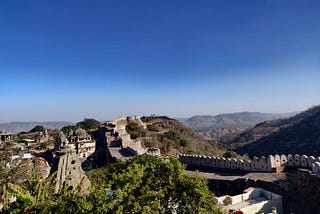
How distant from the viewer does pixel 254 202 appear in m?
13.5

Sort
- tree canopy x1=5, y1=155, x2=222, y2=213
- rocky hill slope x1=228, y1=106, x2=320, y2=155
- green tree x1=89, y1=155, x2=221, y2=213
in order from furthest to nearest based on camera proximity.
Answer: rocky hill slope x1=228, y1=106, x2=320, y2=155
green tree x1=89, y1=155, x2=221, y2=213
tree canopy x1=5, y1=155, x2=222, y2=213

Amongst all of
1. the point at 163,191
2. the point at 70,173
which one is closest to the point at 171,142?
the point at 70,173

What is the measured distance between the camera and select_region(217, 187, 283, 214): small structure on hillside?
494 inches

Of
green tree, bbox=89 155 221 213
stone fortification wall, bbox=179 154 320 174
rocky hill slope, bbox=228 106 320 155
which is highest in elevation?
green tree, bbox=89 155 221 213

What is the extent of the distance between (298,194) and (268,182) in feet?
5.68

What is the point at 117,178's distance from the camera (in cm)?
845

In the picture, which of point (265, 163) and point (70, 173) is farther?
point (265, 163)

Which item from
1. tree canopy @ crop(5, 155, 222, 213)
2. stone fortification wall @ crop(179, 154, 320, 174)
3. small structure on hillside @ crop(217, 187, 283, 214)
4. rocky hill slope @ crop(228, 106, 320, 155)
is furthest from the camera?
rocky hill slope @ crop(228, 106, 320, 155)

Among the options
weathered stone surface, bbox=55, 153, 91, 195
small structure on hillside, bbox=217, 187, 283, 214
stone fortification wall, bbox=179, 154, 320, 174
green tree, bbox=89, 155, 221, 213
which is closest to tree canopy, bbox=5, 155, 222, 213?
green tree, bbox=89, 155, 221, 213

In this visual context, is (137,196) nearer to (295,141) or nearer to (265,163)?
(265,163)

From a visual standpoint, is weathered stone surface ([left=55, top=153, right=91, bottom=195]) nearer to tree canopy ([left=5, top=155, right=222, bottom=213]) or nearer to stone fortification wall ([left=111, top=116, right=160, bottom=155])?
tree canopy ([left=5, top=155, right=222, bottom=213])

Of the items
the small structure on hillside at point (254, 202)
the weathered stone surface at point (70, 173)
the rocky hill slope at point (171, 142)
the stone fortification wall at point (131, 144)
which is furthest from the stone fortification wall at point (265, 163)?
the weathered stone surface at point (70, 173)

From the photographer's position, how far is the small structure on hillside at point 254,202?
41.2 ft

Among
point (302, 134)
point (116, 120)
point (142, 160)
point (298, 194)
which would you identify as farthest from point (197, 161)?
point (302, 134)
